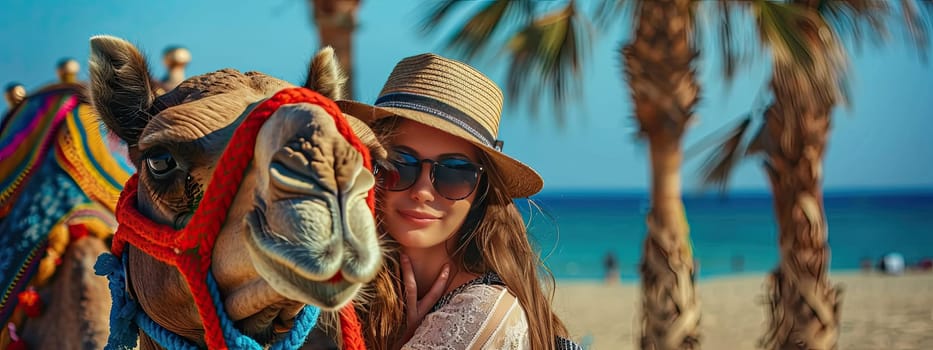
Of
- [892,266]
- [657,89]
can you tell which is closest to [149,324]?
[657,89]

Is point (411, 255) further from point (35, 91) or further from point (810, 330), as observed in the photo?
point (810, 330)

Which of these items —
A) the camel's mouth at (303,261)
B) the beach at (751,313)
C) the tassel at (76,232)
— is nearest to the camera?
the camel's mouth at (303,261)

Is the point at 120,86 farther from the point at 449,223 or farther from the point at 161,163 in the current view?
the point at 449,223

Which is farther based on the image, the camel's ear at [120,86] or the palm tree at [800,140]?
the palm tree at [800,140]

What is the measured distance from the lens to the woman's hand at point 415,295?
2.72m

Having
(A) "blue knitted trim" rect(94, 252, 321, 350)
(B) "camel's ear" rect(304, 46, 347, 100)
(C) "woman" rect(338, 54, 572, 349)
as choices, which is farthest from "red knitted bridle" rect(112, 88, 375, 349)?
(C) "woman" rect(338, 54, 572, 349)

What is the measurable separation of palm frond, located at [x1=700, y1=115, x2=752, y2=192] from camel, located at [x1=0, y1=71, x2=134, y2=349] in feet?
17.3

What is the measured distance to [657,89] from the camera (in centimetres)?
737

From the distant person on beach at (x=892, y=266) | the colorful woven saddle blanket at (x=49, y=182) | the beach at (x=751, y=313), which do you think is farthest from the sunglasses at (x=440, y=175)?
the distant person on beach at (x=892, y=266)

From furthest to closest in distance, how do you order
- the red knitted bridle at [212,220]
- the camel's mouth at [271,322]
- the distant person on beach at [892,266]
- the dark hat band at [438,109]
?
the distant person on beach at [892,266]
the dark hat band at [438,109]
the camel's mouth at [271,322]
the red knitted bridle at [212,220]

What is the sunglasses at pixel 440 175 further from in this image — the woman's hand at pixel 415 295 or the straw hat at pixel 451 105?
the woman's hand at pixel 415 295

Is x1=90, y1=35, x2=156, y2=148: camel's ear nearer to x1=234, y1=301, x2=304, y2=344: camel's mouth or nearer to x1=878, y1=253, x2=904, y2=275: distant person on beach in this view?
x1=234, y1=301, x2=304, y2=344: camel's mouth

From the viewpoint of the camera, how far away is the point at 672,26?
737 cm

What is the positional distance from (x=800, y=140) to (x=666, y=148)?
1010 mm
